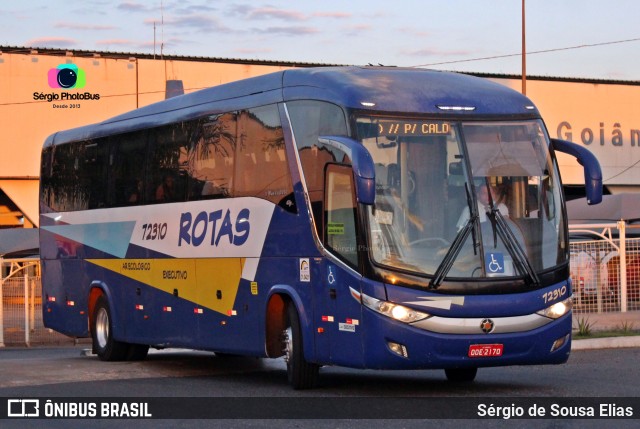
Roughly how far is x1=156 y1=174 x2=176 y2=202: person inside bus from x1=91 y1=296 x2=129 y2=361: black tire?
289 cm

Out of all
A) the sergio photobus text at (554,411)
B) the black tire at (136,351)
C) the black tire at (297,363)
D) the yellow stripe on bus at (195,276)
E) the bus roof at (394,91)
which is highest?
the bus roof at (394,91)

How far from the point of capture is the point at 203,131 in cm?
1731

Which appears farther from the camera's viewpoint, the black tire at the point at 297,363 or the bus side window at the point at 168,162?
the bus side window at the point at 168,162

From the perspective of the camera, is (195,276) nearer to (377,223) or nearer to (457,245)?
(377,223)

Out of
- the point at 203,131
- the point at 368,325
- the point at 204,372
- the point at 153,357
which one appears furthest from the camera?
the point at 153,357

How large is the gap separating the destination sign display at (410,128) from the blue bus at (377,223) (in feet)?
0.05

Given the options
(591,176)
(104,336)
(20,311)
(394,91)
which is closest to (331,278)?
(394,91)

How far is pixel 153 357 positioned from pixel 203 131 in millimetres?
6473

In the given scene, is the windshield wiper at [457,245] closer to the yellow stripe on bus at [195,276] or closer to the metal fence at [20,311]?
the yellow stripe on bus at [195,276]

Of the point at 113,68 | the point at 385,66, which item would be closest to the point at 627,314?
the point at 385,66

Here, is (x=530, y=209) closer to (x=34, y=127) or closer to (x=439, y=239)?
(x=439, y=239)

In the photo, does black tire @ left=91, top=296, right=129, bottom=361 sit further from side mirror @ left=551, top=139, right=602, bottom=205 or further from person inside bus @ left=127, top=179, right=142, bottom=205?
side mirror @ left=551, top=139, right=602, bottom=205

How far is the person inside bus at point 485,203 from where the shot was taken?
13.2 metres

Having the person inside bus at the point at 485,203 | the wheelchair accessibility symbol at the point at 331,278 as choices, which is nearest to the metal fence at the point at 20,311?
the wheelchair accessibility symbol at the point at 331,278
